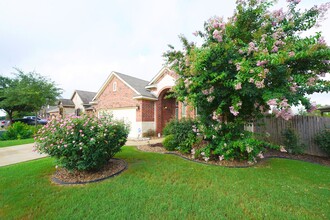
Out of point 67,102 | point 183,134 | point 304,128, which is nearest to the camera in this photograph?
point 183,134

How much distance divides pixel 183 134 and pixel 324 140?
6526mm

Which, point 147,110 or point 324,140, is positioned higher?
point 147,110

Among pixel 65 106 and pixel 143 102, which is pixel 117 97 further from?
pixel 65 106

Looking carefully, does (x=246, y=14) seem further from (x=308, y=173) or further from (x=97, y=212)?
(x=97, y=212)

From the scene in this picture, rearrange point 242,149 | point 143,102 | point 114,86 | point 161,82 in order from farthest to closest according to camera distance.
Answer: point 114,86, point 161,82, point 143,102, point 242,149

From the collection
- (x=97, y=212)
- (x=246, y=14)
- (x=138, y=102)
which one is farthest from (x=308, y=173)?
(x=138, y=102)

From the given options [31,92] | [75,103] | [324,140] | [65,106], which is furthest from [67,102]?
[324,140]

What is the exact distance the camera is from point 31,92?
679 inches

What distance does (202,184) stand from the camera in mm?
3770

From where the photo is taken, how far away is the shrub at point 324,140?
21.2ft

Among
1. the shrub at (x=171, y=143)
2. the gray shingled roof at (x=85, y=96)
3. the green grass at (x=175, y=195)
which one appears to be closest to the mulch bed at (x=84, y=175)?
the green grass at (x=175, y=195)

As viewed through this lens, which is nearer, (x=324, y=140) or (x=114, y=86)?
(x=324, y=140)

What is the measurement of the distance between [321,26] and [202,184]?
21.2 ft

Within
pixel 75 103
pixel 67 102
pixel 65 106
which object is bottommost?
pixel 65 106
